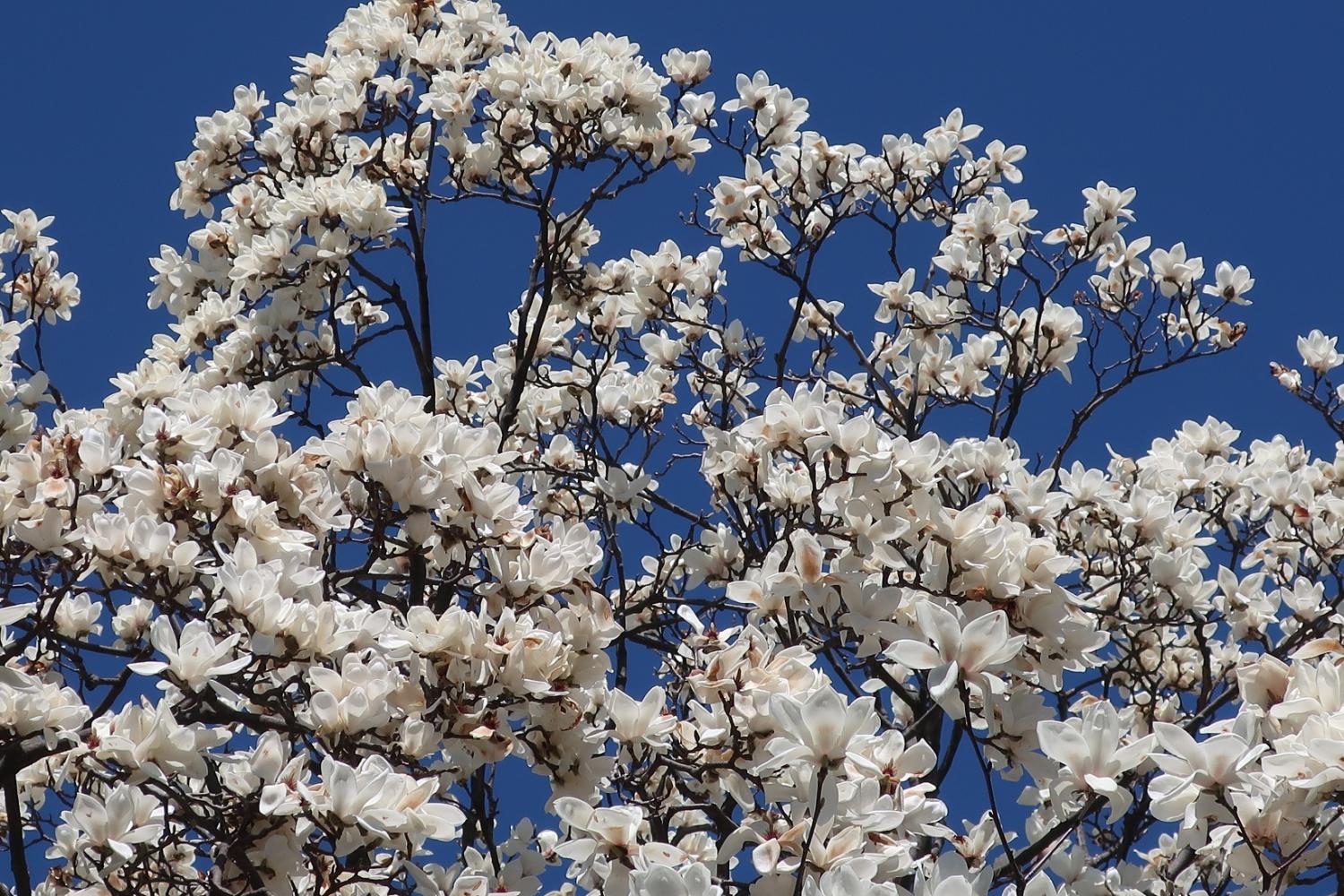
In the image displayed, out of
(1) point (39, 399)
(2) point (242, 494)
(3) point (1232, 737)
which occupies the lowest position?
(3) point (1232, 737)

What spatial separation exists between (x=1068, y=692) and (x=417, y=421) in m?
3.28

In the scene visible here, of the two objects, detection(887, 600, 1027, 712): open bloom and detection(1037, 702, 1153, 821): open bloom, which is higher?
detection(887, 600, 1027, 712): open bloom

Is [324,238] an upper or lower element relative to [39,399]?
upper

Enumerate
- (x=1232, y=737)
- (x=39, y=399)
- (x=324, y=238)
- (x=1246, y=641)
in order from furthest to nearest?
(x=1246, y=641) < (x=324, y=238) < (x=39, y=399) < (x=1232, y=737)

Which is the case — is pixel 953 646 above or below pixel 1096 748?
above

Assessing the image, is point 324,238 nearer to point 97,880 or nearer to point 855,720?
point 97,880

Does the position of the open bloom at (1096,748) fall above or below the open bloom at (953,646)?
below

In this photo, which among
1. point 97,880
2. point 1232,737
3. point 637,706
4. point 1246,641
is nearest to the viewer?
point 1232,737

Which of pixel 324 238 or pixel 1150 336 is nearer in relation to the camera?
pixel 324 238

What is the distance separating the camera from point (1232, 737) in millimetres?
2201

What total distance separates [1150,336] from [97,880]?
4.78m

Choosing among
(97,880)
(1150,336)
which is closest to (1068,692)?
(1150,336)

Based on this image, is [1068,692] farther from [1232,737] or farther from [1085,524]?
[1232,737]

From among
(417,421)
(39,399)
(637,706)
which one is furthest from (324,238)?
(637,706)
